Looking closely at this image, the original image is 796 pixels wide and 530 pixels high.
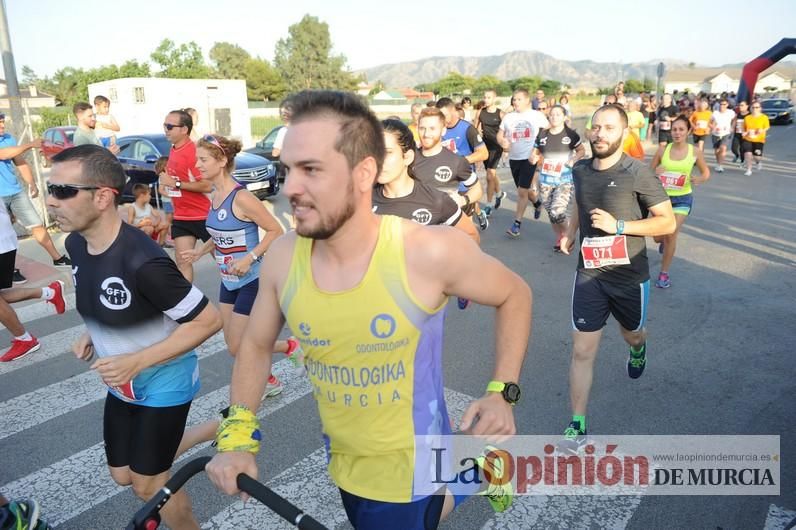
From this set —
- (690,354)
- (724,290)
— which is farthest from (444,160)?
(724,290)

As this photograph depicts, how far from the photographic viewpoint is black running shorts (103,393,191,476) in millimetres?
2693

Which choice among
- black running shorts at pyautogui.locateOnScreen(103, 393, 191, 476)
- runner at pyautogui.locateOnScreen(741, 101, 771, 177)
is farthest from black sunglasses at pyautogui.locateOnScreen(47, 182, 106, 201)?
runner at pyautogui.locateOnScreen(741, 101, 771, 177)

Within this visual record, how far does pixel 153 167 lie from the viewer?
40.9ft

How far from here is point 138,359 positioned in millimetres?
2627

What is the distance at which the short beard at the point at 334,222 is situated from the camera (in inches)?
69.6

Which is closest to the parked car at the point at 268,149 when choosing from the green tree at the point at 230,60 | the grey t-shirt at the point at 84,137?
the grey t-shirt at the point at 84,137

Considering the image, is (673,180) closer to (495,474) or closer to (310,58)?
(495,474)

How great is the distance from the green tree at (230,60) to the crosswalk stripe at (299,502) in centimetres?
9413

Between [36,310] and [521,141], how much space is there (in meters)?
7.88

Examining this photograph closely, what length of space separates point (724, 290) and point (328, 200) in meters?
6.93

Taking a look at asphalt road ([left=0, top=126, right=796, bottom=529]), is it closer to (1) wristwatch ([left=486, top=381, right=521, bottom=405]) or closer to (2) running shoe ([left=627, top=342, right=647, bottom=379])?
(2) running shoe ([left=627, top=342, right=647, bottom=379])

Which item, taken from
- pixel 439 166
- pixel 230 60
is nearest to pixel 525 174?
pixel 439 166

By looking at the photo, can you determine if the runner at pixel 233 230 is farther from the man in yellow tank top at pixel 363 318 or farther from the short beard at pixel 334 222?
the short beard at pixel 334 222

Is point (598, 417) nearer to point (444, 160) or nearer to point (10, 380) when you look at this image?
point (444, 160)
